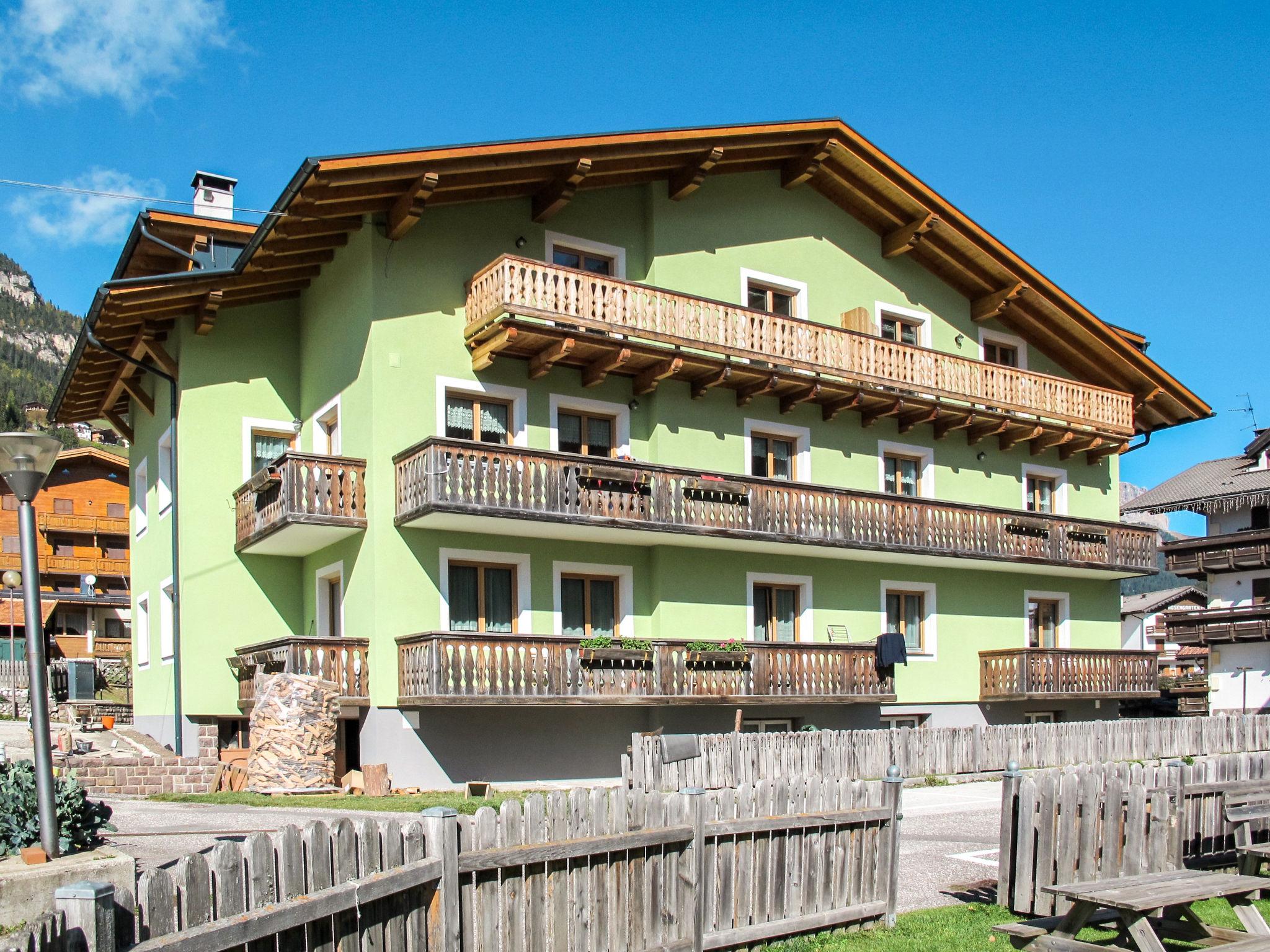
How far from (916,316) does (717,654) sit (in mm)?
10287

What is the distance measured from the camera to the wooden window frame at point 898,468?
27672 mm

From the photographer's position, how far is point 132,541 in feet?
95.4

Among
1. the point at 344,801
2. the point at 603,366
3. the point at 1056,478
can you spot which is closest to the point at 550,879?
the point at 344,801

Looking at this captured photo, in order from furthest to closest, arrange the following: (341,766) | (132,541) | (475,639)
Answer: (132,541) < (341,766) < (475,639)

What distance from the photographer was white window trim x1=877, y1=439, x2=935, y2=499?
27.6 meters

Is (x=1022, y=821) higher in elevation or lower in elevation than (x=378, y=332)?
lower

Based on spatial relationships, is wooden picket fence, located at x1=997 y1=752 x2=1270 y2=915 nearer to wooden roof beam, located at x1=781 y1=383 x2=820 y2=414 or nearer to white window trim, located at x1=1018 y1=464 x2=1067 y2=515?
wooden roof beam, located at x1=781 y1=383 x2=820 y2=414

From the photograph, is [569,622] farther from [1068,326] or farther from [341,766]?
[1068,326]

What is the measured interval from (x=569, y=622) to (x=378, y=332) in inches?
240

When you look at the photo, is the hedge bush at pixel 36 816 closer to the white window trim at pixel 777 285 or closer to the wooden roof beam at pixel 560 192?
the wooden roof beam at pixel 560 192

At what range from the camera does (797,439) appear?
1037 inches

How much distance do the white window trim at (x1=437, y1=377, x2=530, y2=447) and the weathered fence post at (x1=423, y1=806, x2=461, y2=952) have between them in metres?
14.8

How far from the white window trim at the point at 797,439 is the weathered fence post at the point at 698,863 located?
55.3 ft

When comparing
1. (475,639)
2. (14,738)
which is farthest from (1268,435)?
(14,738)
